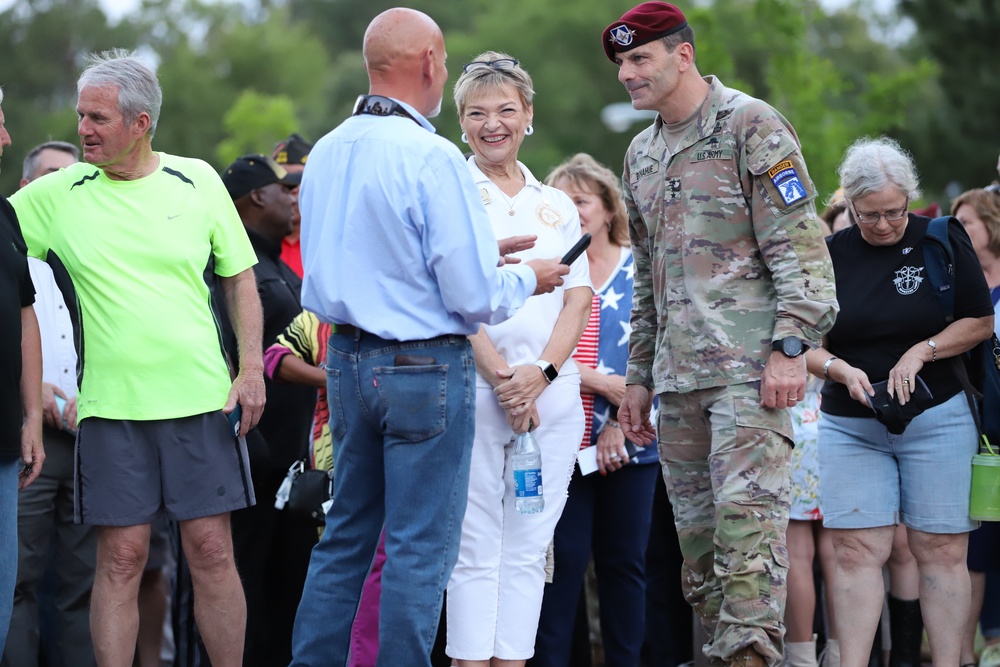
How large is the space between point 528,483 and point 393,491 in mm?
851

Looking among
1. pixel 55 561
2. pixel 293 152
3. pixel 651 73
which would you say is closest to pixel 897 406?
pixel 651 73

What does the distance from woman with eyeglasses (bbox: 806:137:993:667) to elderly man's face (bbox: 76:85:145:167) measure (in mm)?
2917

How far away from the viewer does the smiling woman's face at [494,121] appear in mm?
4895

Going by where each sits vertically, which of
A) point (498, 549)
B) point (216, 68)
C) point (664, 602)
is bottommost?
point (664, 602)

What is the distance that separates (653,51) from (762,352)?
3.85 feet

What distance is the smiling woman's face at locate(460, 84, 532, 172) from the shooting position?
489 centimetres

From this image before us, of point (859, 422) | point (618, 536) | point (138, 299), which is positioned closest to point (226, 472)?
point (138, 299)

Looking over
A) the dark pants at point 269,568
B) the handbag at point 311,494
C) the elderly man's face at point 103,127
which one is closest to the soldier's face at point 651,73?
the elderly man's face at point 103,127

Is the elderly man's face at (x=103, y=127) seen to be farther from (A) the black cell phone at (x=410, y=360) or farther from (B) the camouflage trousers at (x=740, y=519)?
(B) the camouflage trousers at (x=740, y=519)

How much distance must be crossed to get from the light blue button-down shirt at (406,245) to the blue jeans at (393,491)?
0.33 ft

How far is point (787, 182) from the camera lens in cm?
430

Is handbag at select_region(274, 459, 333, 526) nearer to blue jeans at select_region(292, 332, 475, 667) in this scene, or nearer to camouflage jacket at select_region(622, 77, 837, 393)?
blue jeans at select_region(292, 332, 475, 667)

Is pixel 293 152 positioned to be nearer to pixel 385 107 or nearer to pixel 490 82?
pixel 490 82

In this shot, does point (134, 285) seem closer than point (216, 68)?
Yes
